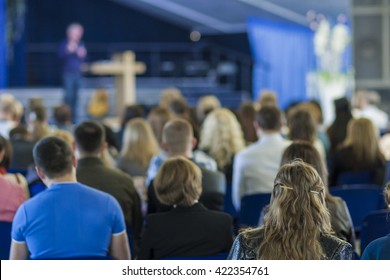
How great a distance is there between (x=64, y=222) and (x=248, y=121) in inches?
194

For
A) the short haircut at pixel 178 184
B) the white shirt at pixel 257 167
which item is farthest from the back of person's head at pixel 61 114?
the short haircut at pixel 178 184

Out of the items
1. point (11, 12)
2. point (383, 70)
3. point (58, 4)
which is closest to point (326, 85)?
point (383, 70)

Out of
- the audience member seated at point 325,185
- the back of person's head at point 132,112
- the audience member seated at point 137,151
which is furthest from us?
the back of person's head at point 132,112

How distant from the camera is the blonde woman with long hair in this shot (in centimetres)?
646

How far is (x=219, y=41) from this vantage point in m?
22.8

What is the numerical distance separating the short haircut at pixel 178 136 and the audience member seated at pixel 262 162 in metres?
0.60

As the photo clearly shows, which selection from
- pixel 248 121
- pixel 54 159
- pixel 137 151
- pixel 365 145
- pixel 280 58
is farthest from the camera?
pixel 280 58

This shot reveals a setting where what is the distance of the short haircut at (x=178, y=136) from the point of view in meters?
5.57

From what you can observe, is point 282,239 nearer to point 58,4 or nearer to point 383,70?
point 383,70

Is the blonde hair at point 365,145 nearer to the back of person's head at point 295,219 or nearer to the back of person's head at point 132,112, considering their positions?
the back of person's head at point 132,112

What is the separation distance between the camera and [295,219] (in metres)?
2.93

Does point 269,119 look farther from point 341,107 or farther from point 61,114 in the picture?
point 61,114
